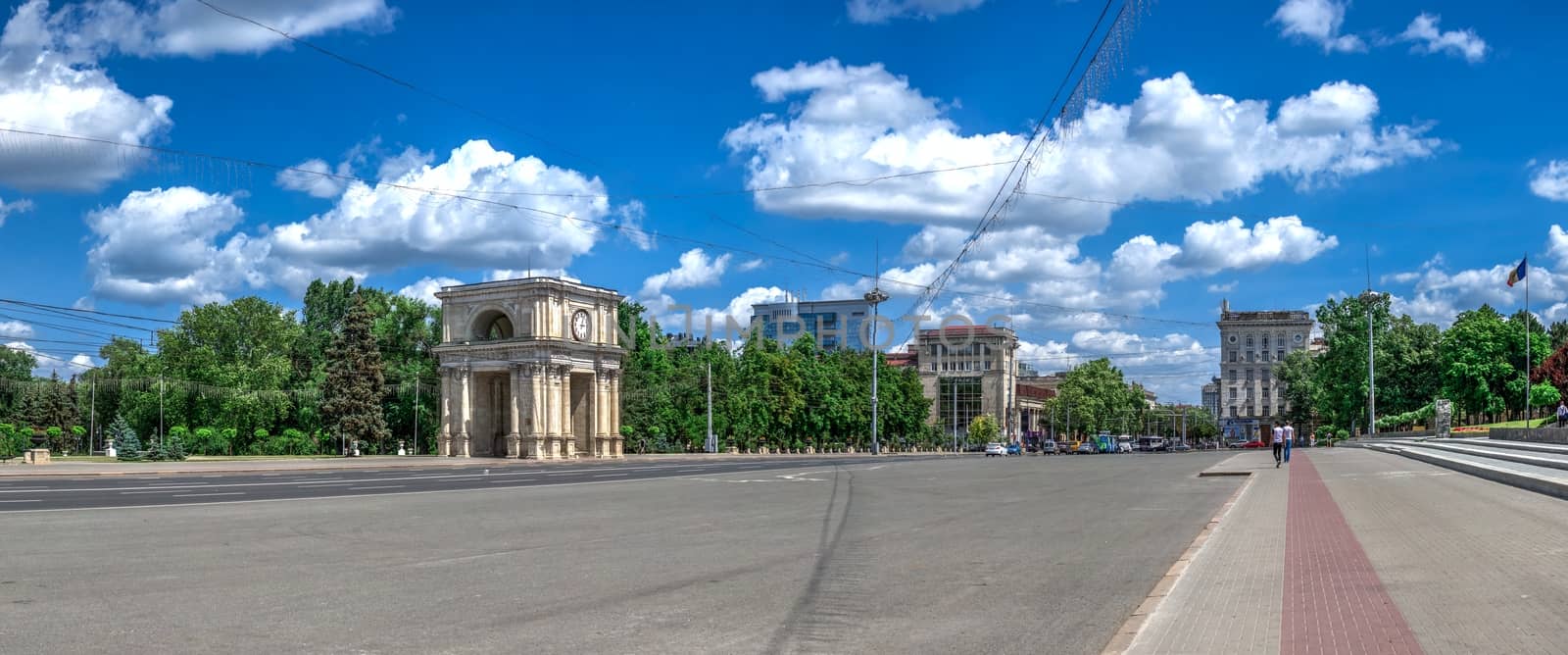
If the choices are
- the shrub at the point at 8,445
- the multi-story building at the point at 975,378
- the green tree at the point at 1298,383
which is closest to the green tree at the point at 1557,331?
the green tree at the point at 1298,383

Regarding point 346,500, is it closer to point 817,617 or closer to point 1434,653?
point 817,617

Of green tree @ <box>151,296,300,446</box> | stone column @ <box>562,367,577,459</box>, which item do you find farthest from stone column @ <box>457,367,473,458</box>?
green tree @ <box>151,296,300,446</box>

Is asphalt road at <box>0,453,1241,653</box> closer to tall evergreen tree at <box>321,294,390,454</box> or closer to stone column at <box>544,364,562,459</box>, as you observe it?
stone column at <box>544,364,562,459</box>

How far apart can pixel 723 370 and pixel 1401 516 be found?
74957mm

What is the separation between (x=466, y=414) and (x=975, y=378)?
372ft

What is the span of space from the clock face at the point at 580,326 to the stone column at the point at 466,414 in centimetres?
616

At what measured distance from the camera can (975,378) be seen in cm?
16862

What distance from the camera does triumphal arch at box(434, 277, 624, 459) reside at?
6303 cm

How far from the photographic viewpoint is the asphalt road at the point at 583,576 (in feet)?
27.5

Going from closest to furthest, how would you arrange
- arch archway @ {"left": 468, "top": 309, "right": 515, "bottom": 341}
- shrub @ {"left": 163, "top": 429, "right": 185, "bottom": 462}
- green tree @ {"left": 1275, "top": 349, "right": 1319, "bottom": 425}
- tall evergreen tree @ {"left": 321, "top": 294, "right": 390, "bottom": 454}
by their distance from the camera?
shrub @ {"left": 163, "top": 429, "right": 185, "bottom": 462} < arch archway @ {"left": 468, "top": 309, "right": 515, "bottom": 341} < tall evergreen tree @ {"left": 321, "top": 294, "right": 390, "bottom": 454} < green tree @ {"left": 1275, "top": 349, "right": 1319, "bottom": 425}

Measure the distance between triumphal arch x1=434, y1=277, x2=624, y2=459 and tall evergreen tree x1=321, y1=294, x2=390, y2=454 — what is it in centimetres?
1319

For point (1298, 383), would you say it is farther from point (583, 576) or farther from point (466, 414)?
point (583, 576)

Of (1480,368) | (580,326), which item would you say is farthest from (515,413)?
(1480,368)

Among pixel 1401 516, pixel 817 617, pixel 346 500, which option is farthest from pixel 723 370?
pixel 817 617
